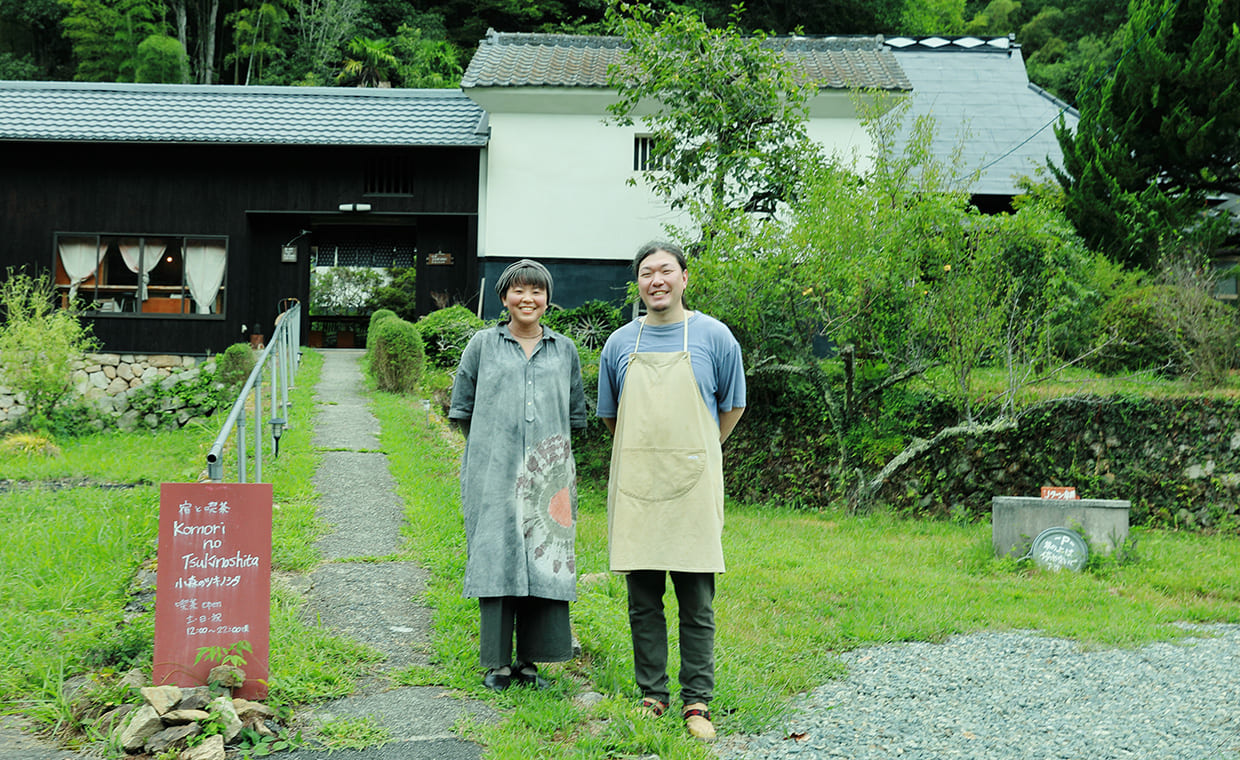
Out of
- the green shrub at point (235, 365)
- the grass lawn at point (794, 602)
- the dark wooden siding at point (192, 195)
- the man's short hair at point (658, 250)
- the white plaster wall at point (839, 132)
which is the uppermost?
the white plaster wall at point (839, 132)

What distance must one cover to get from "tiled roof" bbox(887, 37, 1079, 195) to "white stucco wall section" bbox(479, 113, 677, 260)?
5454mm

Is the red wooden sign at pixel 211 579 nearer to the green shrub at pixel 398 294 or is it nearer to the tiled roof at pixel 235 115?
the tiled roof at pixel 235 115

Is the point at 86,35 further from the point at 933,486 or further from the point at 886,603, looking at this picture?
the point at 886,603

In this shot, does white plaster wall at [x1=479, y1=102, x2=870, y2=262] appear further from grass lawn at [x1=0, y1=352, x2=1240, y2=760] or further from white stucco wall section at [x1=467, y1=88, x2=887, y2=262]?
grass lawn at [x1=0, y1=352, x2=1240, y2=760]

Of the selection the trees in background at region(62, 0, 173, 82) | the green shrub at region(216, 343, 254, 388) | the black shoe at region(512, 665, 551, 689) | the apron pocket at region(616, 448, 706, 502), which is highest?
the trees in background at region(62, 0, 173, 82)

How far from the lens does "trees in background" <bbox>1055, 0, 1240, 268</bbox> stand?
491 inches

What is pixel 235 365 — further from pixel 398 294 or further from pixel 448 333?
pixel 398 294

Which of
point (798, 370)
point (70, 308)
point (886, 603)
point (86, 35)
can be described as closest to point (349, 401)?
point (798, 370)

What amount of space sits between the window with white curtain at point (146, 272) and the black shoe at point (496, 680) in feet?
52.7

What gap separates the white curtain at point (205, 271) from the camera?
725 inches

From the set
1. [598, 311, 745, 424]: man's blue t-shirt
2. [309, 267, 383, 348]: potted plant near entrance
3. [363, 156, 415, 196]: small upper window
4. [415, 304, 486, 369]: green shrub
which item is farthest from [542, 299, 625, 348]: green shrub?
[598, 311, 745, 424]: man's blue t-shirt

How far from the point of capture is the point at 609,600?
18.4ft

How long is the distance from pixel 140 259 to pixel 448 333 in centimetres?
740

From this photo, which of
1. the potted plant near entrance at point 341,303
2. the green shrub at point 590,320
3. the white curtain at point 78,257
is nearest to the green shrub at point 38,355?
the white curtain at point 78,257
